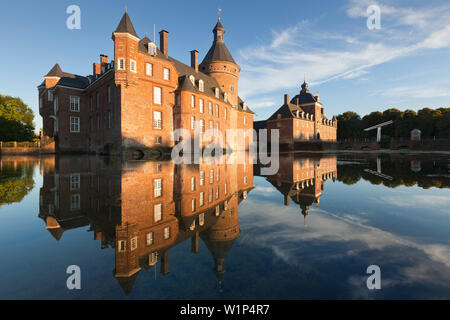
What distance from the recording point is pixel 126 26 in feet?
73.8

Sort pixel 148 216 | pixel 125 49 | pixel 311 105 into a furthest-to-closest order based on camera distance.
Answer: pixel 311 105 → pixel 125 49 → pixel 148 216

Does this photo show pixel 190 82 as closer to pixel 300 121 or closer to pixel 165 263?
pixel 165 263

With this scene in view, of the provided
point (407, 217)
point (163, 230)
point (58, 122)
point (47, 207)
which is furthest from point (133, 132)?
point (407, 217)

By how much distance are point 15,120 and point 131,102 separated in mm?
35457

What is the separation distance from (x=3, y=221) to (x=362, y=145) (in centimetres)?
6661

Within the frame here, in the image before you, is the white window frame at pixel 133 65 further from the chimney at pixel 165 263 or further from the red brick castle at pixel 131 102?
the chimney at pixel 165 263

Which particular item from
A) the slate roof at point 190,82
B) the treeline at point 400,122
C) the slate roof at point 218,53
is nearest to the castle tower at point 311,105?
the slate roof at point 190,82

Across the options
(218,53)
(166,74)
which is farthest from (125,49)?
(218,53)

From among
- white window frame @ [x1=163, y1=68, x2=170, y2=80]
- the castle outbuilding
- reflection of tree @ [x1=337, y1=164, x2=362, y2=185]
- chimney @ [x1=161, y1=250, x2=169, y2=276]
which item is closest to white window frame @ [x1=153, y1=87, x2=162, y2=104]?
white window frame @ [x1=163, y1=68, x2=170, y2=80]

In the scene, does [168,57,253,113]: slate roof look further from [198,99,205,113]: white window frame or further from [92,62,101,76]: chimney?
[92,62,101,76]: chimney

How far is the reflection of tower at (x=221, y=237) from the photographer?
2.45 m

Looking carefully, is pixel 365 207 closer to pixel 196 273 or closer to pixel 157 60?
pixel 196 273

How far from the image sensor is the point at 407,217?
13.3ft

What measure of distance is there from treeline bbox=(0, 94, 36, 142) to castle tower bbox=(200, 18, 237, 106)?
37578mm
